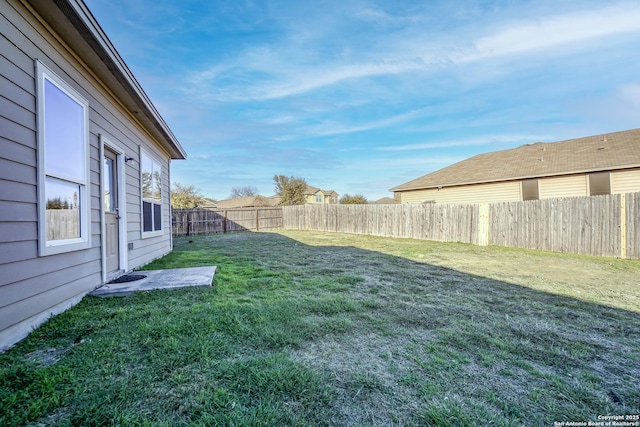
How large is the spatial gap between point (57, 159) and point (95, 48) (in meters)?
1.35

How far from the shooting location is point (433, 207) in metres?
11.4

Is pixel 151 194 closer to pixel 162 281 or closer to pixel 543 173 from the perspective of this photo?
pixel 162 281

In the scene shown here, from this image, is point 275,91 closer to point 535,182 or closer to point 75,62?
point 75,62

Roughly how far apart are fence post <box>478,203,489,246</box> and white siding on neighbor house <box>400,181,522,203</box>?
13.3ft

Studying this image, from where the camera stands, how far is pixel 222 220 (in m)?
16.4

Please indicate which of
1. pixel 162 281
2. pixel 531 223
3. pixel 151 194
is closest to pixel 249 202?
pixel 151 194

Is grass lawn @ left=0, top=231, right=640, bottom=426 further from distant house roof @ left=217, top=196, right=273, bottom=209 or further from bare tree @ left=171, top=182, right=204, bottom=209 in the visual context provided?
distant house roof @ left=217, top=196, right=273, bottom=209

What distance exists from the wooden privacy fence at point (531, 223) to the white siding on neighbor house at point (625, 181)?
4549mm

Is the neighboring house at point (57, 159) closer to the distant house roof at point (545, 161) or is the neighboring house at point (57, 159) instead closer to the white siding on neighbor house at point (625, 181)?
the distant house roof at point (545, 161)

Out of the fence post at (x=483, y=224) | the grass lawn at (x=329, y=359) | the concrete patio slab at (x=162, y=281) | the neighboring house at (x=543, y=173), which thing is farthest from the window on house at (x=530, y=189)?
the concrete patio slab at (x=162, y=281)

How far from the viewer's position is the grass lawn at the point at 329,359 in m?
1.45

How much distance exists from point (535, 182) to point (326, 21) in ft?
35.3

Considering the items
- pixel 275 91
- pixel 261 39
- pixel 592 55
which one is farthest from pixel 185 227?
pixel 592 55

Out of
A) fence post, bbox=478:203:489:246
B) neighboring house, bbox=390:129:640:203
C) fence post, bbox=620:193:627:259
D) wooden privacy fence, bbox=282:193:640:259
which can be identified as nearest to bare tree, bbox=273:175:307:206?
→ neighboring house, bbox=390:129:640:203
